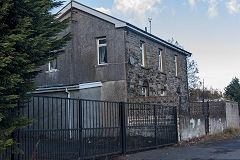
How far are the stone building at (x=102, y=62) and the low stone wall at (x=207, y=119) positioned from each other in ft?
12.1

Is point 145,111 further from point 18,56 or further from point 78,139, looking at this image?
point 18,56

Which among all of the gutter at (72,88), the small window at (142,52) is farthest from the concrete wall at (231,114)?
the gutter at (72,88)

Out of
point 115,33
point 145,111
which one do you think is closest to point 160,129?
point 145,111

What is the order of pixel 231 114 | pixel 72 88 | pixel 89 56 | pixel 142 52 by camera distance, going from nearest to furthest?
1. pixel 72 88
2. pixel 89 56
3. pixel 142 52
4. pixel 231 114

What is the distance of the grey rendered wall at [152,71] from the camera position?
19.9 metres

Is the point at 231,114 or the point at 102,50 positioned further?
the point at 231,114

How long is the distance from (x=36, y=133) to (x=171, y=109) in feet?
29.1

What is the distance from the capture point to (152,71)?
2247cm

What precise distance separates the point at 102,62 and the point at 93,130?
10.4m

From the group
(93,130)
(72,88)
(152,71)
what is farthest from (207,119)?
(93,130)

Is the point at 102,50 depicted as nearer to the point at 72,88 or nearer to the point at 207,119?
the point at 72,88

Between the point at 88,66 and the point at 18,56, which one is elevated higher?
the point at 88,66

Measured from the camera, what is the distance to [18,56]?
6141mm

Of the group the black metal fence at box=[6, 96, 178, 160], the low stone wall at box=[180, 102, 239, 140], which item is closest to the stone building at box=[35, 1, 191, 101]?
the low stone wall at box=[180, 102, 239, 140]
